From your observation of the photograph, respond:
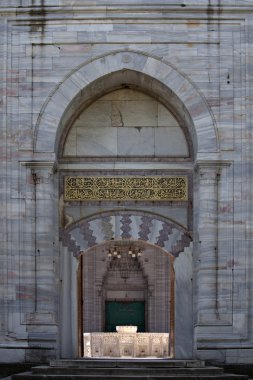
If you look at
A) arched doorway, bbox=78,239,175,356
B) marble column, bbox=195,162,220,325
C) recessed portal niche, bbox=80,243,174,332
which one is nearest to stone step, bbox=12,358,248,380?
marble column, bbox=195,162,220,325

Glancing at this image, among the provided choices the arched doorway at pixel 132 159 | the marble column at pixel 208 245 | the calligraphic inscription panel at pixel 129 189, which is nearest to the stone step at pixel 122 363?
the marble column at pixel 208 245

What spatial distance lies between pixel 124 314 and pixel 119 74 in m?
13.1

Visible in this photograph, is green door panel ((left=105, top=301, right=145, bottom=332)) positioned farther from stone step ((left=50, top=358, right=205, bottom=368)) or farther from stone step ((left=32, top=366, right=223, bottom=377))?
stone step ((left=32, top=366, right=223, bottom=377))

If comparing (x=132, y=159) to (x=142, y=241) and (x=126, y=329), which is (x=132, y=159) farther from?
(x=126, y=329)

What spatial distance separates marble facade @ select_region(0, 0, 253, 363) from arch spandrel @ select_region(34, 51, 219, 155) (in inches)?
0.6

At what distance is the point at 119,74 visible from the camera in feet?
53.2

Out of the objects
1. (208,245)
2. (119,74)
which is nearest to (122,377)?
(208,245)

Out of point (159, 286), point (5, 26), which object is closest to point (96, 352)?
point (159, 286)

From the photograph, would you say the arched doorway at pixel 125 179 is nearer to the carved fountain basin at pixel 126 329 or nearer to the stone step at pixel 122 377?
the stone step at pixel 122 377

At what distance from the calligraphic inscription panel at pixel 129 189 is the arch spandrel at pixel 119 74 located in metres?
0.69

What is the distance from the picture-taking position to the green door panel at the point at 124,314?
28.1 metres

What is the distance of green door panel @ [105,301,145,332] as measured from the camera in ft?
92.2

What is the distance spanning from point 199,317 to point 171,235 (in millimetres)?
1312

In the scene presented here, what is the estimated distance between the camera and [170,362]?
15.1 meters
